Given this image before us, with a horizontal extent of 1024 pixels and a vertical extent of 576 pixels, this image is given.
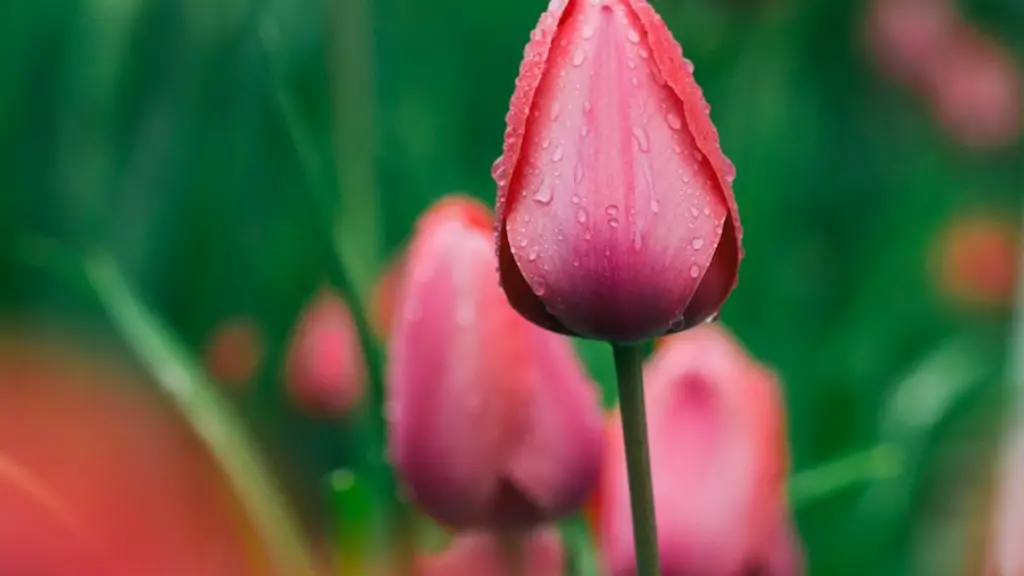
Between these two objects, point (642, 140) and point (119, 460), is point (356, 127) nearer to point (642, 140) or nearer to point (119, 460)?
point (119, 460)

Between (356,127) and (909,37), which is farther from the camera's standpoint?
(909,37)

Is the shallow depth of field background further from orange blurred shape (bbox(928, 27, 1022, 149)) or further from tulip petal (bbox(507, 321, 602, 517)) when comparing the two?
tulip petal (bbox(507, 321, 602, 517))

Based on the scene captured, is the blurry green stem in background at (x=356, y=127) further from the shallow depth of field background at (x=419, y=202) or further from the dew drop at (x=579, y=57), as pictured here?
the dew drop at (x=579, y=57)

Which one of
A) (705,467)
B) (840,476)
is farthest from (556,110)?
(840,476)

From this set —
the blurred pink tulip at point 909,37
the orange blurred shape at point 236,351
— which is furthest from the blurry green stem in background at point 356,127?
the blurred pink tulip at point 909,37

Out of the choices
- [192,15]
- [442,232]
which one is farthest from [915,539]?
[192,15]

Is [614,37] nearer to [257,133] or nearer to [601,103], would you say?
[601,103]
